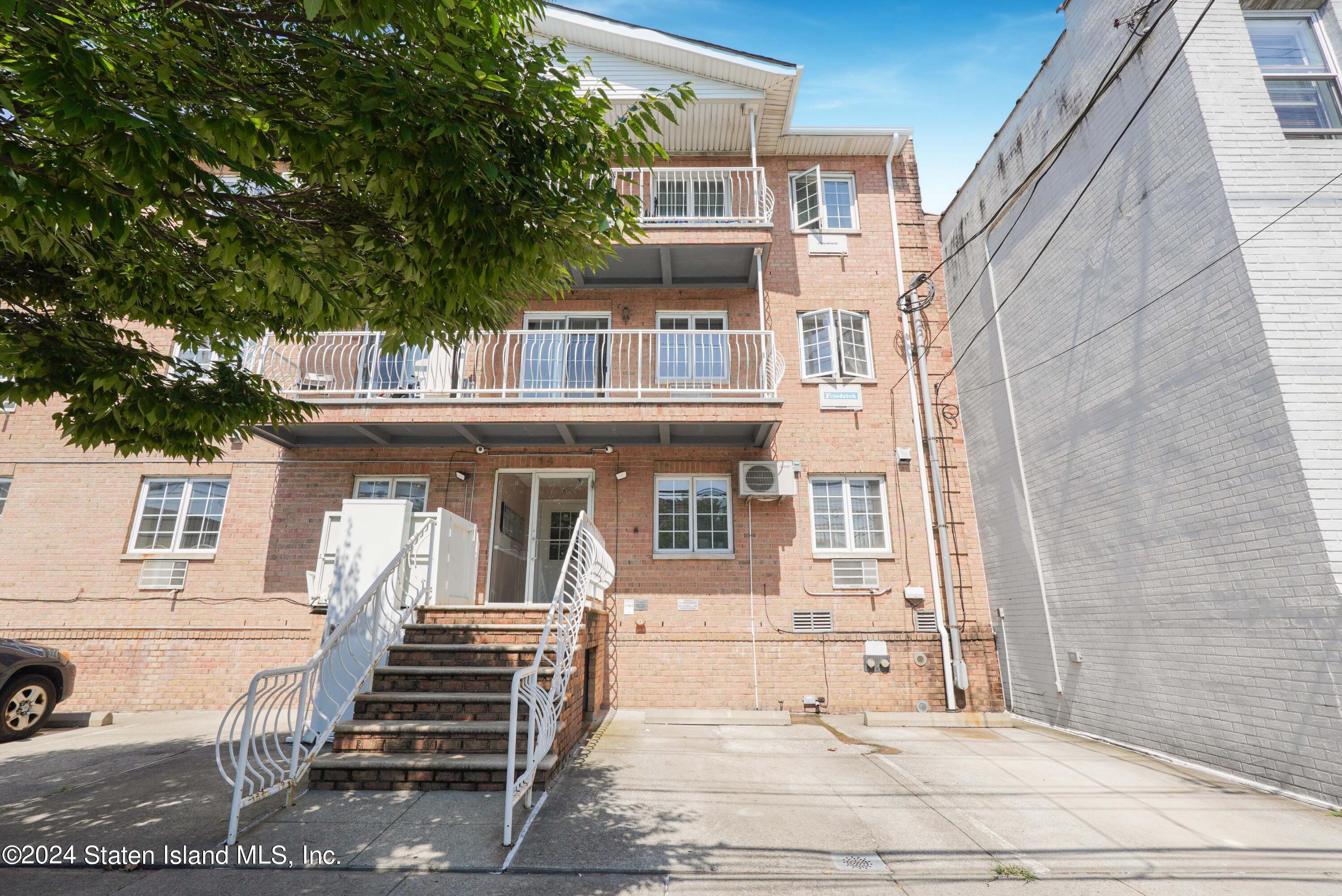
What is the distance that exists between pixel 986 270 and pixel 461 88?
950 cm

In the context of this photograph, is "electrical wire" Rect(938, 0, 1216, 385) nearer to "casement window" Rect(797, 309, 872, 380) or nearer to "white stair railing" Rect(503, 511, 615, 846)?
"casement window" Rect(797, 309, 872, 380)

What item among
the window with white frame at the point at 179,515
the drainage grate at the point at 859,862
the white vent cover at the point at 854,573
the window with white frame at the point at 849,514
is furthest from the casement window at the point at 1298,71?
the window with white frame at the point at 179,515

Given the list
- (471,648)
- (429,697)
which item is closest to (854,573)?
(471,648)

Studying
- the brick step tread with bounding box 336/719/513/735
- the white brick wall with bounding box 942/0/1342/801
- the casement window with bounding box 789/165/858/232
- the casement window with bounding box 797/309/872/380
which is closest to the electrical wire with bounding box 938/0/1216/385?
the white brick wall with bounding box 942/0/1342/801

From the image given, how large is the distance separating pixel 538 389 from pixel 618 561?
2.88 metres

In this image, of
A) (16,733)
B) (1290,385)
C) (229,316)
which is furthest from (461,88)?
(16,733)

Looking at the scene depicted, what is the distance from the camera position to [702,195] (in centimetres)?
1113

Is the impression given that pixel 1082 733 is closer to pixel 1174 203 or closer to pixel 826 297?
pixel 1174 203

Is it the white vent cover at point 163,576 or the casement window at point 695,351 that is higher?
the casement window at point 695,351

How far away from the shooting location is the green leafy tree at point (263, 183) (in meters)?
2.68

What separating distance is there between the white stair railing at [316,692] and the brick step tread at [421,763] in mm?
171

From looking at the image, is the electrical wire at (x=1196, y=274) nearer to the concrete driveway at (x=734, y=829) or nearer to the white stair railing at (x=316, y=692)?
the concrete driveway at (x=734, y=829)

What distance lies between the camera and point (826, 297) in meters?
10.3

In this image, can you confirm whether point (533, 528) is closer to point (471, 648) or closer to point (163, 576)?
point (471, 648)
